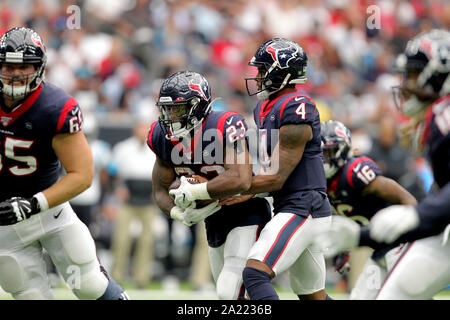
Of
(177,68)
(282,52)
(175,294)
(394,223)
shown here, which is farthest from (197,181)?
(177,68)

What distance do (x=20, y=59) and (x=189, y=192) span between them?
1325 mm

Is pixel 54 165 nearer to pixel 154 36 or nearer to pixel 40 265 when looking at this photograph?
pixel 40 265

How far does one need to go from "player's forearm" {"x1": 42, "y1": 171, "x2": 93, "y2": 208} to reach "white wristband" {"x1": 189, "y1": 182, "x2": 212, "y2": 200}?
2.20 ft

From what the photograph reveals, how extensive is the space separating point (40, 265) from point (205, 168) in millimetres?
1248

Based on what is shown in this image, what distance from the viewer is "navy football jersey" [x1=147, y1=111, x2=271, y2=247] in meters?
4.72

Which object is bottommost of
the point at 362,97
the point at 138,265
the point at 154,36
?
the point at 138,265

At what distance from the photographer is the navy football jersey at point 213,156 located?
472 centimetres

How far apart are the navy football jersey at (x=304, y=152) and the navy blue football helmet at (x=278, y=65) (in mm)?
114

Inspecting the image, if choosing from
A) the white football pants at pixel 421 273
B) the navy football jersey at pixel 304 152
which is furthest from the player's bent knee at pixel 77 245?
the white football pants at pixel 421 273

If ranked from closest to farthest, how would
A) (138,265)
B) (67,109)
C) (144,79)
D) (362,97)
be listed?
(67,109) → (138,265) → (144,79) → (362,97)

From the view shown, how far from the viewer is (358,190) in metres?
5.55

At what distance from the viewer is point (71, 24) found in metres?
8.16

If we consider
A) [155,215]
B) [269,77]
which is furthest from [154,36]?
[269,77]

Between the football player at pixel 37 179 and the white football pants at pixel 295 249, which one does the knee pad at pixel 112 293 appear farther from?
the white football pants at pixel 295 249
